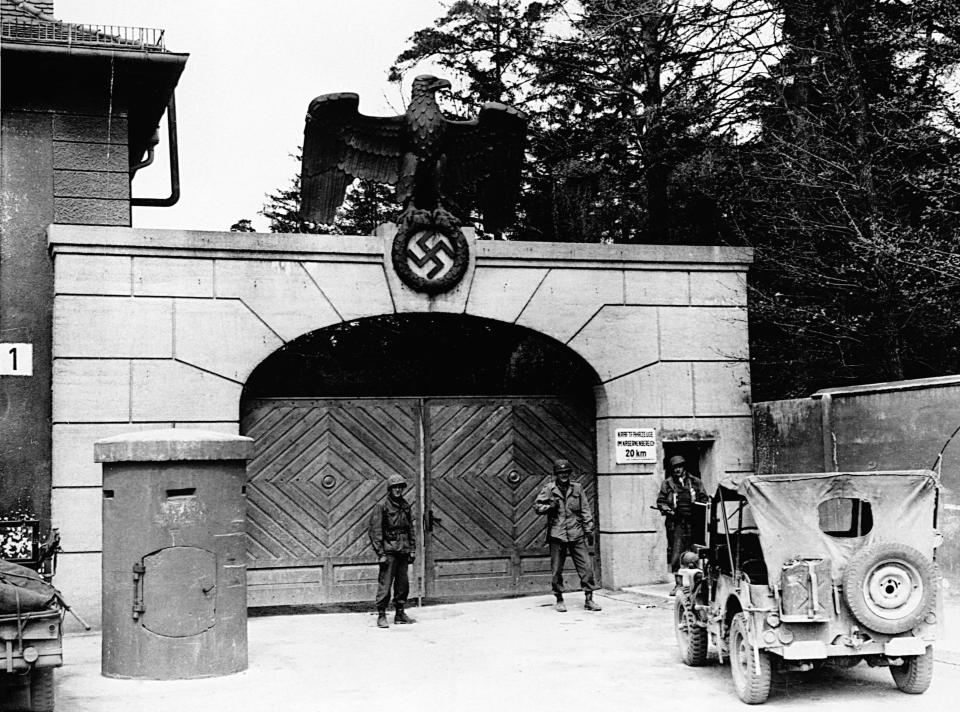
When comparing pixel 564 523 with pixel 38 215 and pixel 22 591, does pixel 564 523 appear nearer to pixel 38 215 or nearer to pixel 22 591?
pixel 22 591

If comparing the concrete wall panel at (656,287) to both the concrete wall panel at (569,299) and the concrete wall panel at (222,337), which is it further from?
the concrete wall panel at (222,337)

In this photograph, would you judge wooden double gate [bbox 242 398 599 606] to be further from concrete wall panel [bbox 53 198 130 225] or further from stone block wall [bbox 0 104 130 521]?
concrete wall panel [bbox 53 198 130 225]

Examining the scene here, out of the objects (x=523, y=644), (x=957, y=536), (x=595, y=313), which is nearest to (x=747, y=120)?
(x=595, y=313)

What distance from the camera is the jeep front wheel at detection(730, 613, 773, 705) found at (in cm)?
828

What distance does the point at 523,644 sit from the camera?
1124 centimetres

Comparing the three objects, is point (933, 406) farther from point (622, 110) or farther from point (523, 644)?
point (622, 110)

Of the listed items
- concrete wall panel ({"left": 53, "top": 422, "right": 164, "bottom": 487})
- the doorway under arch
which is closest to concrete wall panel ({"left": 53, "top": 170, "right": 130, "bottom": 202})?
the doorway under arch

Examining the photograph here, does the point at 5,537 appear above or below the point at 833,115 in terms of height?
below

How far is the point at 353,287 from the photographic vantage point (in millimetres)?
14273

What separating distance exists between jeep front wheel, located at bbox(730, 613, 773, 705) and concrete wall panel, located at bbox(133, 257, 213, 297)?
783 cm

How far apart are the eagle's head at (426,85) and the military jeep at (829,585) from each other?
704 cm

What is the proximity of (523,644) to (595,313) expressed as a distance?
527 cm

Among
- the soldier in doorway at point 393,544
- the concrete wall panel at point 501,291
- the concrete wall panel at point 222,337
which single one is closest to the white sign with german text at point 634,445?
the concrete wall panel at point 501,291

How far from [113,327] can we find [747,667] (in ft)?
27.4
